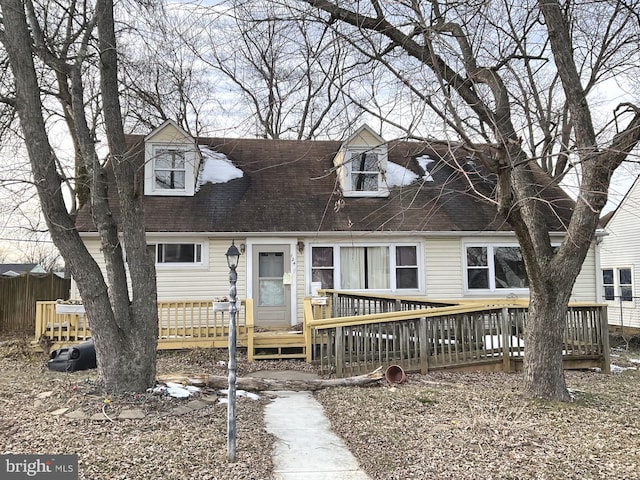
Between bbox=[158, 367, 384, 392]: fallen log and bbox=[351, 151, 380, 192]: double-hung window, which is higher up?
bbox=[351, 151, 380, 192]: double-hung window

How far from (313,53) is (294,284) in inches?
293

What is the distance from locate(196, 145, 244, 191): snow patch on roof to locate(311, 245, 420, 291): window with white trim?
3.68 meters

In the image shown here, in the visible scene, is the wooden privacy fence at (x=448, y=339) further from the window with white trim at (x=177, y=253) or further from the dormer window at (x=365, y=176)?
the dormer window at (x=365, y=176)

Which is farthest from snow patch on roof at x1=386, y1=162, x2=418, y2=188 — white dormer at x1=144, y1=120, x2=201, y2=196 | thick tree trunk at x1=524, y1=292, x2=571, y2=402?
thick tree trunk at x1=524, y1=292, x2=571, y2=402

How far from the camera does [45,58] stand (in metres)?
Answer: 6.32

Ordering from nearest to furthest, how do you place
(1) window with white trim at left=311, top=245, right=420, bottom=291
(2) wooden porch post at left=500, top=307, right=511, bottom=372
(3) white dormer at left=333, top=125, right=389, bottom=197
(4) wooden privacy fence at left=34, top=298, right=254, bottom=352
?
(2) wooden porch post at left=500, top=307, right=511, bottom=372, (4) wooden privacy fence at left=34, top=298, right=254, bottom=352, (1) window with white trim at left=311, top=245, right=420, bottom=291, (3) white dormer at left=333, top=125, right=389, bottom=197

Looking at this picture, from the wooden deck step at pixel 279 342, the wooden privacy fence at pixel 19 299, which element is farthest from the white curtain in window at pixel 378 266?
the wooden privacy fence at pixel 19 299

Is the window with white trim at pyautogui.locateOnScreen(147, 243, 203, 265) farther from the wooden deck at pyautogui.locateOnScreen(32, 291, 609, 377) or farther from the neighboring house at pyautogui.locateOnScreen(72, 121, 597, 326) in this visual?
the wooden deck at pyautogui.locateOnScreen(32, 291, 609, 377)

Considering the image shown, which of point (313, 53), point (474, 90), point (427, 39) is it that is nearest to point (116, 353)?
point (313, 53)

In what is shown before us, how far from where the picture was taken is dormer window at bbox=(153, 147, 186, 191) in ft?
43.4

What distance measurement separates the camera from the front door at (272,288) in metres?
12.6

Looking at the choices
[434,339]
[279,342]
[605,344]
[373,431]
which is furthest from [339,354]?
[605,344]

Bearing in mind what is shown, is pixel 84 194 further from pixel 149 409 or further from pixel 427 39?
pixel 427 39

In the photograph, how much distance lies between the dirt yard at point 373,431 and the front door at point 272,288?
546 cm
